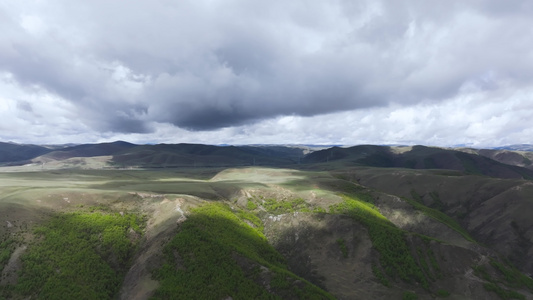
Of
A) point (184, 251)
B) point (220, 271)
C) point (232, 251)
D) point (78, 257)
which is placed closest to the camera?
point (220, 271)

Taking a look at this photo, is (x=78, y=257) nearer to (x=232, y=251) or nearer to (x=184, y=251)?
(x=184, y=251)

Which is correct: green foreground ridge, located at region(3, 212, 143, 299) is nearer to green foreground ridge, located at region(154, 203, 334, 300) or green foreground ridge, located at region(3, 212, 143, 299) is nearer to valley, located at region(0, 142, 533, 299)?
valley, located at region(0, 142, 533, 299)

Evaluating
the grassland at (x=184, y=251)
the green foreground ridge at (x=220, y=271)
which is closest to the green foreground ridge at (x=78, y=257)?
the grassland at (x=184, y=251)

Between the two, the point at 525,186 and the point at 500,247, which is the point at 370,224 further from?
the point at 525,186

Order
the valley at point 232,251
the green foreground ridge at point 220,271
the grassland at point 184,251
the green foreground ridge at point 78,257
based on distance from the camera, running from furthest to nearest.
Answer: the valley at point 232,251
the grassland at point 184,251
the green foreground ridge at point 78,257
the green foreground ridge at point 220,271

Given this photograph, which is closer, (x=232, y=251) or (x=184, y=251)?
(x=184, y=251)

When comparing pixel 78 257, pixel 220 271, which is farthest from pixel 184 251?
pixel 78 257

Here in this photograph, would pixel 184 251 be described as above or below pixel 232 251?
above

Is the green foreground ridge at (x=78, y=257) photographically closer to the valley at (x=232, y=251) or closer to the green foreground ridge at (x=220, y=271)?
the valley at (x=232, y=251)

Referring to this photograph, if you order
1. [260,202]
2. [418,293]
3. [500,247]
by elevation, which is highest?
[260,202]

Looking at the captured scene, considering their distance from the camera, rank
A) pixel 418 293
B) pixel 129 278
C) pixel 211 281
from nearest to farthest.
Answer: pixel 211 281, pixel 129 278, pixel 418 293

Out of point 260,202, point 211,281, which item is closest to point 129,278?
point 211,281
